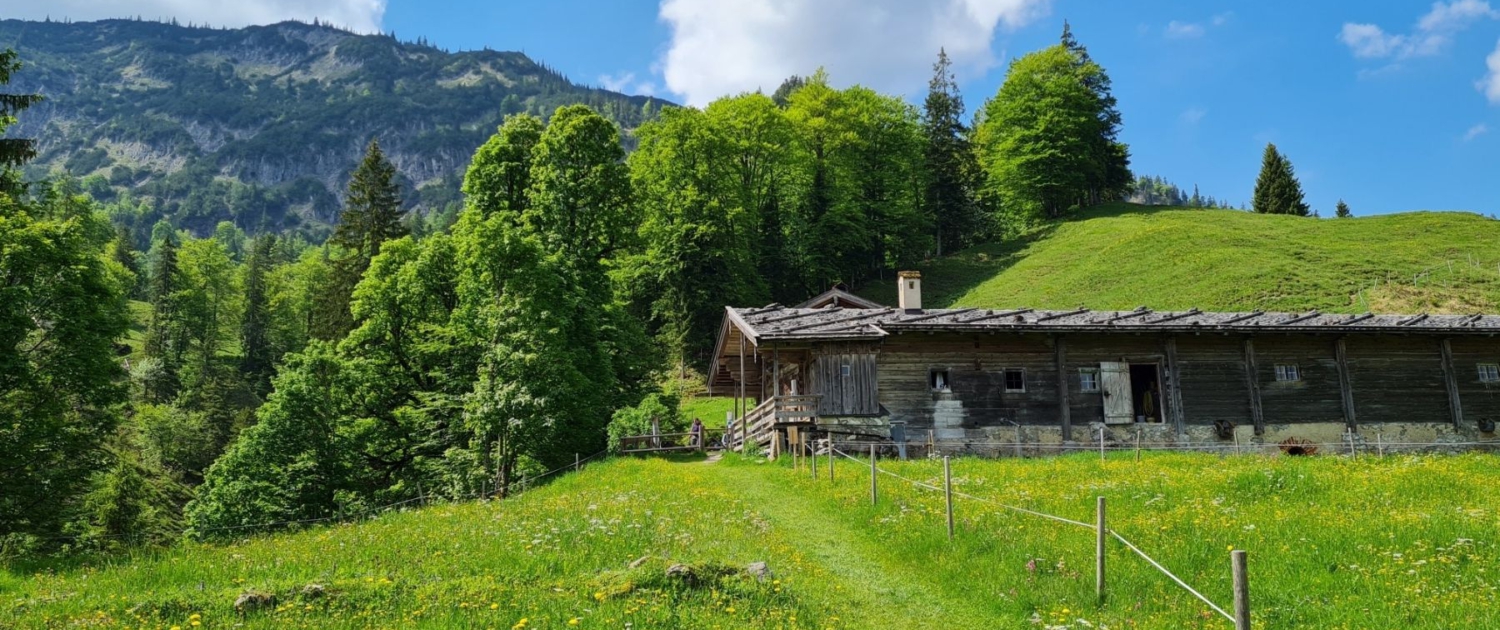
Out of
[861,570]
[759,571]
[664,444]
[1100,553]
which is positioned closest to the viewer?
[1100,553]

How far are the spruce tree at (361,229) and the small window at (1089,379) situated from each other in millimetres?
34880

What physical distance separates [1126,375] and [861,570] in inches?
846

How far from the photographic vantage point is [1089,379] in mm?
30531

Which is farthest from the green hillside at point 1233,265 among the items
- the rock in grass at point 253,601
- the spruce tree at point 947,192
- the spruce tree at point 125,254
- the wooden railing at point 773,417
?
the spruce tree at point 125,254

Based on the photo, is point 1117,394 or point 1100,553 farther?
point 1117,394

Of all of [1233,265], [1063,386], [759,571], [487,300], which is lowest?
[759,571]

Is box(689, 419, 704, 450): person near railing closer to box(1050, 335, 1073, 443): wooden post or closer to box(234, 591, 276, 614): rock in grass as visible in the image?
box(1050, 335, 1073, 443): wooden post

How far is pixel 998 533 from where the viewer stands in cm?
1310

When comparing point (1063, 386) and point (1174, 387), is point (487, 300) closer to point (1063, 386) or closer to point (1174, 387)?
point (1063, 386)

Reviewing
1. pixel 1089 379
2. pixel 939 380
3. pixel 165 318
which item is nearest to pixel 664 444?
pixel 939 380

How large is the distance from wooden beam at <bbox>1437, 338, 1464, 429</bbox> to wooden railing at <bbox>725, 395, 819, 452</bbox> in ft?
78.3

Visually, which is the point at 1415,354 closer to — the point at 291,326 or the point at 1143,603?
the point at 1143,603

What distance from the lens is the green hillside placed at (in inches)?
1855

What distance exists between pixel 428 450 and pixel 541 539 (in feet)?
73.8
